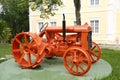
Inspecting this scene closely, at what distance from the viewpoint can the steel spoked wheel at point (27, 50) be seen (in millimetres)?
7766

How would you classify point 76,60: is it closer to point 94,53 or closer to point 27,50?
point 27,50

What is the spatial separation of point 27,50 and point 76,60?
166cm

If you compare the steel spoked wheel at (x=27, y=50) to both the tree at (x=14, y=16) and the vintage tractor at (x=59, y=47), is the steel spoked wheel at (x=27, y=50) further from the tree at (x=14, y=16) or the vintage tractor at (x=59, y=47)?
the tree at (x=14, y=16)

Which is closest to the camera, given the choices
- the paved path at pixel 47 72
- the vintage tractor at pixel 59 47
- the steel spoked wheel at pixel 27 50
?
the paved path at pixel 47 72

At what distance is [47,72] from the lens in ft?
24.5

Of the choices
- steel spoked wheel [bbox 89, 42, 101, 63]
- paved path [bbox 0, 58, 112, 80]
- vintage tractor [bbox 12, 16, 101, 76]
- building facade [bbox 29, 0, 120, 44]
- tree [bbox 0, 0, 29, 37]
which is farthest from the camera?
tree [bbox 0, 0, 29, 37]

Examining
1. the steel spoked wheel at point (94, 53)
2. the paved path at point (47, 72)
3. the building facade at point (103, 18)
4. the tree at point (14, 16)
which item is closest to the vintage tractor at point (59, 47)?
the paved path at point (47, 72)

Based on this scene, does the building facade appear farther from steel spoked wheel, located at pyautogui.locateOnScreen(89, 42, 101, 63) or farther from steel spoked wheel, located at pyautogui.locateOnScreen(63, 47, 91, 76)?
steel spoked wheel, located at pyautogui.locateOnScreen(63, 47, 91, 76)

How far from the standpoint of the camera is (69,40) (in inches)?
318

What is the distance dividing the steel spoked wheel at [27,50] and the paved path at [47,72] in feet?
0.72

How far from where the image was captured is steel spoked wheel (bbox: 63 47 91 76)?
23.3ft

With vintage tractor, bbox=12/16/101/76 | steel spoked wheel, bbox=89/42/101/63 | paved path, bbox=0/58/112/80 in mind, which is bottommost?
paved path, bbox=0/58/112/80

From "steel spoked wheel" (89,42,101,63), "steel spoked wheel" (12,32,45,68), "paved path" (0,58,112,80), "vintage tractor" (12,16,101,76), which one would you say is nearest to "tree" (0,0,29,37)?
"steel spoked wheel" (89,42,101,63)

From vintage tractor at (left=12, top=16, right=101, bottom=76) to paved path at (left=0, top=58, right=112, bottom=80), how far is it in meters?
0.18
